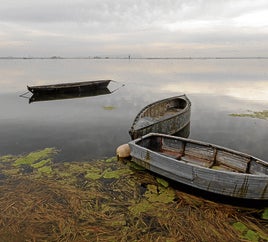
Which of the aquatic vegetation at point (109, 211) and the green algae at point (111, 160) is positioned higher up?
the aquatic vegetation at point (109, 211)

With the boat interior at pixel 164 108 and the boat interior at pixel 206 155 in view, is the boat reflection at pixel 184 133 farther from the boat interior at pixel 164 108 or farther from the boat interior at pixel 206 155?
the boat interior at pixel 206 155

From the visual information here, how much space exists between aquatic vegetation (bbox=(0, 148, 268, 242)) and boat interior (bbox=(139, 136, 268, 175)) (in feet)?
6.35

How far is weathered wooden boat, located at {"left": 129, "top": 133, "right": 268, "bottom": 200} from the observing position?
30.1ft

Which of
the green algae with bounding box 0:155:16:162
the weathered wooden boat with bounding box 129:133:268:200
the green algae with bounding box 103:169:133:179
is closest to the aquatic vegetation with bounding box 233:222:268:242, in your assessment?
the weathered wooden boat with bounding box 129:133:268:200

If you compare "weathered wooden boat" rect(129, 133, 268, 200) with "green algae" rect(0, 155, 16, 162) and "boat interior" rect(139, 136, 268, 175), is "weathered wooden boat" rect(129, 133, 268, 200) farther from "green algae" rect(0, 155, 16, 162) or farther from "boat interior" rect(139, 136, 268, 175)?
"green algae" rect(0, 155, 16, 162)

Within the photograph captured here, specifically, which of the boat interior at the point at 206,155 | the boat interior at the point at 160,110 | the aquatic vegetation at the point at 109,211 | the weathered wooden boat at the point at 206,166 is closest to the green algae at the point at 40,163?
the aquatic vegetation at the point at 109,211

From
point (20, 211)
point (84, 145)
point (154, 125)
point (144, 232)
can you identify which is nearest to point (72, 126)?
point (84, 145)

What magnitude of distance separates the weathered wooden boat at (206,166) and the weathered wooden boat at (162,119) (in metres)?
1.27

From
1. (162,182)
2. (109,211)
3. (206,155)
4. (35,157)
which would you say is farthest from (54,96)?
(109,211)

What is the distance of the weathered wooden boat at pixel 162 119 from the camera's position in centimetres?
1489

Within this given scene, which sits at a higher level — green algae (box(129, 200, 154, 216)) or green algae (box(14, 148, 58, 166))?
green algae (box(129, 200, 154, 216))

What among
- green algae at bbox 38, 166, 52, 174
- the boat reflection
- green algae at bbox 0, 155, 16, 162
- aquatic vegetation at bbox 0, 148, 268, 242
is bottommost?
green algae at bbox 0, 155, 16, 162

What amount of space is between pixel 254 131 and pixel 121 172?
535 inches

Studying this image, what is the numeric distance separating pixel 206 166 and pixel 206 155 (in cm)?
81
